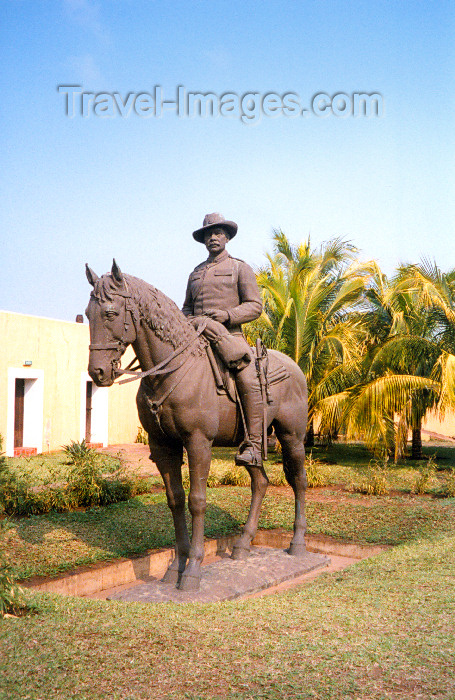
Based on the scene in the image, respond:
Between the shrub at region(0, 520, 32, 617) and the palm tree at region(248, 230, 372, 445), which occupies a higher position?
the palm tree at region(248, 230, 372, 445)

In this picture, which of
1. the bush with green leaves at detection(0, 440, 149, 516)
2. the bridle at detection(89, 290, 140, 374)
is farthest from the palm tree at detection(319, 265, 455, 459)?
the bridle at detection(89, 290, 140, 374)

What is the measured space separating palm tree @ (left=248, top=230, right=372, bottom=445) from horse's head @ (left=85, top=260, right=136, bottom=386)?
9.81 meters

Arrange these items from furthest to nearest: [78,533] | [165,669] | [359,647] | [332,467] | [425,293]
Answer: [332,467] < [425,293] < [78,533] < [359,647] < [165,669]

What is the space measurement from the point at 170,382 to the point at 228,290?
120 cm

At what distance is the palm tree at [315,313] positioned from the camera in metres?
14.0

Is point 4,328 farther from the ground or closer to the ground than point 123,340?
farther from the ground

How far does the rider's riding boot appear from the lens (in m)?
5.34

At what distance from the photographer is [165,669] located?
A: 3.07 m

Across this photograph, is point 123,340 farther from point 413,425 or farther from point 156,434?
point 413,425

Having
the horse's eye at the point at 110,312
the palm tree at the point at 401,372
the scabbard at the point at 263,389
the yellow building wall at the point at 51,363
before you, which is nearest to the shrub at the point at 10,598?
the horse's eye at the point at 110,312

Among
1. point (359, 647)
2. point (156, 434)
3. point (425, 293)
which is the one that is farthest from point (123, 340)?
point (425, 293)

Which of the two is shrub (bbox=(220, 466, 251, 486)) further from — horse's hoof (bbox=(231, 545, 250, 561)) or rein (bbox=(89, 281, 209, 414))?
rein (bbox=(89, 281, 209, 414))

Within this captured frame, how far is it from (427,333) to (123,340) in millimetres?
10850

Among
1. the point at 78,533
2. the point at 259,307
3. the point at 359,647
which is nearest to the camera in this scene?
the point at 359,647
